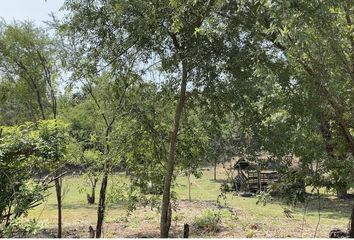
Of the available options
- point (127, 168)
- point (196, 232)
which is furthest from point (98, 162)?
point (196, 232)

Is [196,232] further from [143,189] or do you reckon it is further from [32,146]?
[32,146]

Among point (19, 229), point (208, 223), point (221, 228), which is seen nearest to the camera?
point (19, 229)

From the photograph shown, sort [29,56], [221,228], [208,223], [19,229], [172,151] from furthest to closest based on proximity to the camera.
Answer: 1. [29,56]
2. [208,223]
3. [221,228]
4. [172,151]
5. [19,229]

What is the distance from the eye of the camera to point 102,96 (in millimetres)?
10609

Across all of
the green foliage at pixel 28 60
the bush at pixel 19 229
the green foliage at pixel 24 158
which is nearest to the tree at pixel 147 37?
the green foliage at pixel 24 158

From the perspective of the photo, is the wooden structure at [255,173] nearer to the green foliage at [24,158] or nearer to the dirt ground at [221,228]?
the dirt ground at [221,228]

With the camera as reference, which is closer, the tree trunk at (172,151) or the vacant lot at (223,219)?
the tree trunk at (172,151)

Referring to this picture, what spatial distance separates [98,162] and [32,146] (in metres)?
4.19

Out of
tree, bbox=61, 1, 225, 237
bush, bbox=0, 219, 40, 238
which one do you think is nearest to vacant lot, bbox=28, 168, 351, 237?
tree, bbox=61, 1, 225, 237

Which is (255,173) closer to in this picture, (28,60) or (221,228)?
(221,228)

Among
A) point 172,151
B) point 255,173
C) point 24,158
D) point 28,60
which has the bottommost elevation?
point 255,173

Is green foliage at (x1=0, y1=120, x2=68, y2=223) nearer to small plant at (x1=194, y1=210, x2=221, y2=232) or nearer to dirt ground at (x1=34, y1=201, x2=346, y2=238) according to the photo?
dirt ground at (x1=34, y1=201, x2=346, y2=238)

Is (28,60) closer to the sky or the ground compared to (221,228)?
closer to the sky

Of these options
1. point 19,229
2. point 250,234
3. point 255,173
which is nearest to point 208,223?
point 250,234
